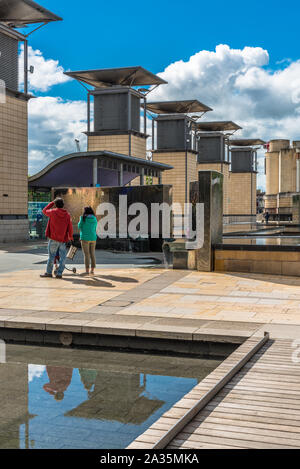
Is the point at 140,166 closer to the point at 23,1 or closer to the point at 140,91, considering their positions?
the point at 23,1

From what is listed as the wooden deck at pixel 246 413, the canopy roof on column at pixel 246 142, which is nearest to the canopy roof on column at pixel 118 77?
the canopy roof on column at pixel 246 142

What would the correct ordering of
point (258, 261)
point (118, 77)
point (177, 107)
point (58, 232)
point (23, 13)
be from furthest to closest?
point (177, 107)
point (118, 77)
point (23, 13)
point (258, 261)
point (58, 232)

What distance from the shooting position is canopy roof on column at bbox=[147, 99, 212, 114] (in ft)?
177

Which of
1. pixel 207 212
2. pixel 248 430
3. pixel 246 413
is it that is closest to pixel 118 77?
pixel 207 212

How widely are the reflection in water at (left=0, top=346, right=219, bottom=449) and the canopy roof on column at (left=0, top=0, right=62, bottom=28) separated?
21.7 metres

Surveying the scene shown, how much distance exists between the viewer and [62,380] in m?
5.70

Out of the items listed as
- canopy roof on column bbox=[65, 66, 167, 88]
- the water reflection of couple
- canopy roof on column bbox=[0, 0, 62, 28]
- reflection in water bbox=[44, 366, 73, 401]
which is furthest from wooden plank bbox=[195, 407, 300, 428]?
canopy roof on column bbox=[65, 66, 167, 88]

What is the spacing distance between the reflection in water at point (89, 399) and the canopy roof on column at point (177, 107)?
49673 millimetres

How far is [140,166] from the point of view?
3092cm

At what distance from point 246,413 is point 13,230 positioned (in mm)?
22777

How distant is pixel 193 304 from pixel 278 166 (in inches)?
2712

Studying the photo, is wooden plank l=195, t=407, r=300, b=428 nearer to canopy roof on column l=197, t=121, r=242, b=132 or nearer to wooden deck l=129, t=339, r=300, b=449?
wooden deck l=129, t=339, r=300, b=449

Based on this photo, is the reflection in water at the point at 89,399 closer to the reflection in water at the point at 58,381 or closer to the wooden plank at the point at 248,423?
the reflection in water at the point at 58,381

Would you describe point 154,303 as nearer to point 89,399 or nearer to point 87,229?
point 89,399
